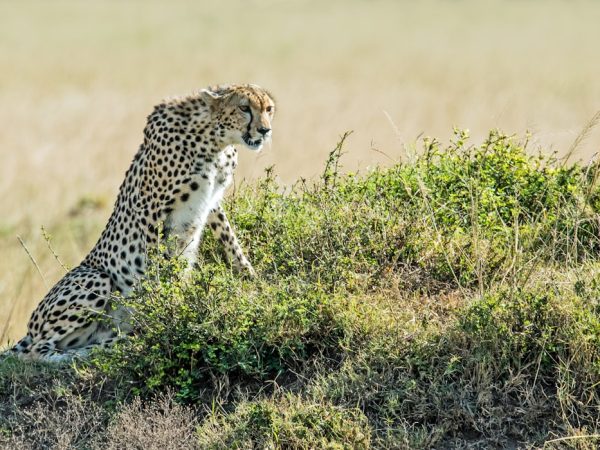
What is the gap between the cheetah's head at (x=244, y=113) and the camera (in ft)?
18.1

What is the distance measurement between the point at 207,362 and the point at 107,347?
0.95 meters

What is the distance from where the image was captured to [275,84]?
2212cm

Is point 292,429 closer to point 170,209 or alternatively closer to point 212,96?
point 170,209

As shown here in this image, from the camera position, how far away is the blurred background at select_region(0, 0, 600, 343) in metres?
11.7

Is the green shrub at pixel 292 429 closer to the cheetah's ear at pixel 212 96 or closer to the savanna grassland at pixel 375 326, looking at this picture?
the savanna grassland at pixel 375 326

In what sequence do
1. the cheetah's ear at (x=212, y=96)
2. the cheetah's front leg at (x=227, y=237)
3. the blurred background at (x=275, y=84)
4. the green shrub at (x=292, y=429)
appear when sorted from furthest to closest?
the blurred background at (x=275, y=84) < the cheetah's ear at (x=212, y=96) < the cheetah's front leg at (x=227, y=237) < the green shrub at (x=292, y=429)

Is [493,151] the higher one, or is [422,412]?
[493,151]

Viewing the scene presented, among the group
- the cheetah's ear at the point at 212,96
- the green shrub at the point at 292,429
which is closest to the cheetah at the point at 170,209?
the cheetah's ear at the point at 212,96

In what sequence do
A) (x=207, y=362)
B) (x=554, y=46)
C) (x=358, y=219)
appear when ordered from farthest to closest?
(x=554, y=46) → (x=358, y=219) → (x=207, y=362)

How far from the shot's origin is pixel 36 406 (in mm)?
4762

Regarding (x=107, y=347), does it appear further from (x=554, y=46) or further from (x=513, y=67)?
(x=554, y=46)

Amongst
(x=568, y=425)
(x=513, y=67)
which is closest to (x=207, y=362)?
(x=568, y=425)

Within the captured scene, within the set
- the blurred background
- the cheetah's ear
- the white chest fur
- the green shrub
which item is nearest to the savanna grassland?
the green shrub

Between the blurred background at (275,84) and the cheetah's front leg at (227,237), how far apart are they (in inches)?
17.2
